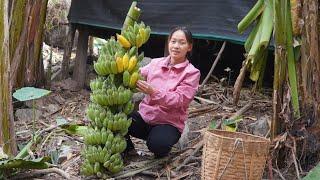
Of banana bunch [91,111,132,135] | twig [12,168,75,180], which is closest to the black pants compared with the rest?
banana bunch [91,111,132,135]

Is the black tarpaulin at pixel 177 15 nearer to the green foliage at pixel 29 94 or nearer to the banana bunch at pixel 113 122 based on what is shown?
the banana bunch at pixel 113 122

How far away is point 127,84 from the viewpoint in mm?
3348

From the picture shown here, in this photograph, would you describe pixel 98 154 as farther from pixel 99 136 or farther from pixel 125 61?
pixel 125 61

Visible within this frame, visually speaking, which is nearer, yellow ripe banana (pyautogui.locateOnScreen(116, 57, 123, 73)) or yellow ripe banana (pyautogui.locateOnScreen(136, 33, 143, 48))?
yellow ripe banana (pyautogui.locateOnScreen(116, 57, 123, 73))

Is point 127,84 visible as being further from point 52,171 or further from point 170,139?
point 52,171

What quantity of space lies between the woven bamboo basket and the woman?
505 millimetres

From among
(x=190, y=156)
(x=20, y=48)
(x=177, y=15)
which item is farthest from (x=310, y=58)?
(x=20, y=48)

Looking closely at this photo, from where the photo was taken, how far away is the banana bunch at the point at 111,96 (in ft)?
10.9

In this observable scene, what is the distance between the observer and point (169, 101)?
3.38 m

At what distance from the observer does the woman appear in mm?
3490

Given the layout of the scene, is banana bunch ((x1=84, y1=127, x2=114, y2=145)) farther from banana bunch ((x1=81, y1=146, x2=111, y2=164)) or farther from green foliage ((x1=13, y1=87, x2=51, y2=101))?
green foliage ((x1=13, y1=87, x2=51, y2=101))

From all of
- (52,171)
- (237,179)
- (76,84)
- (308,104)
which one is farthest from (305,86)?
(76,84)

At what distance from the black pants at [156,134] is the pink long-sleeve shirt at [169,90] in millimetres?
47

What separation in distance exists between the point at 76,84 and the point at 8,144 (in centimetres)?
295
